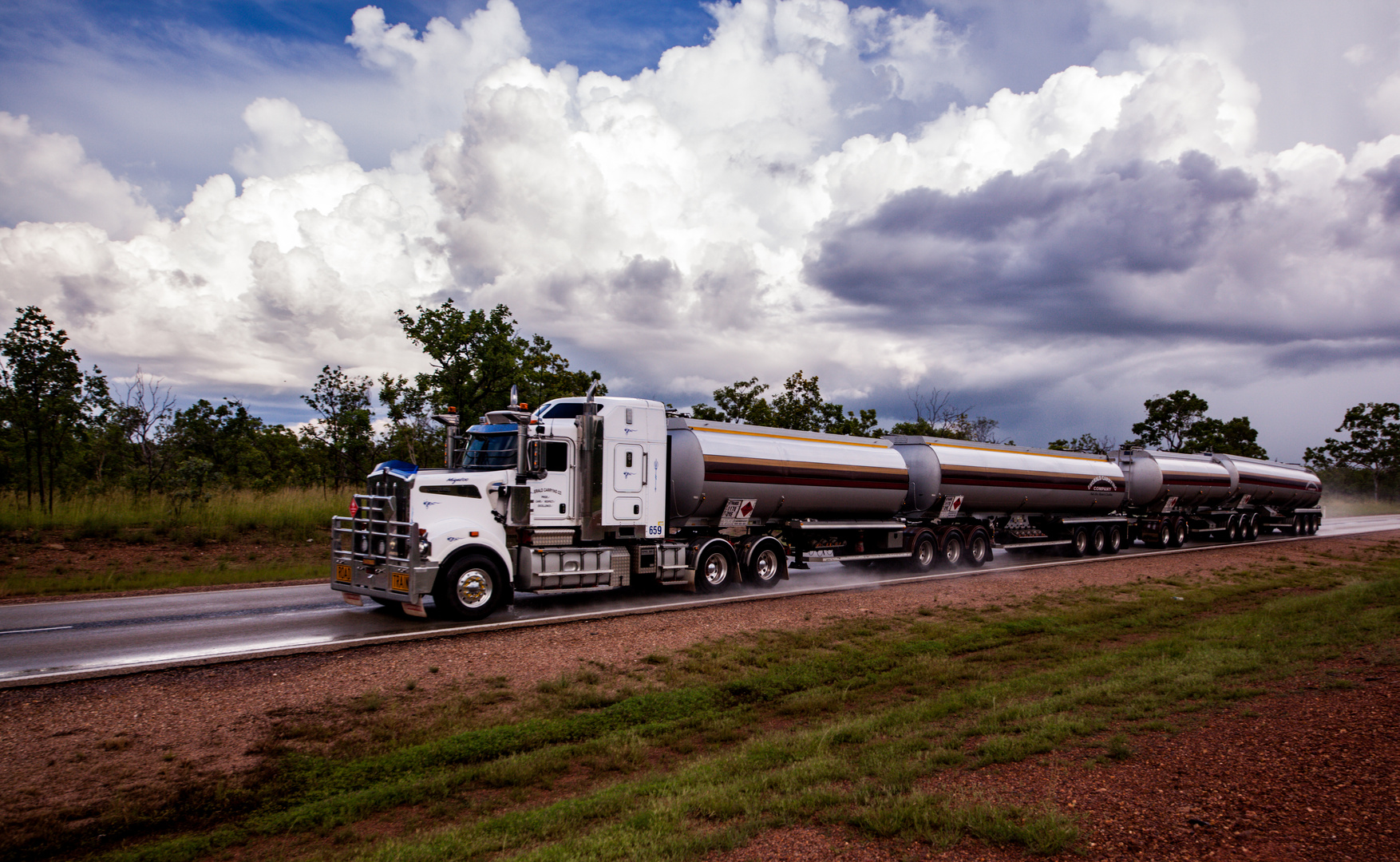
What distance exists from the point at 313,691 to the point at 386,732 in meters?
1.57

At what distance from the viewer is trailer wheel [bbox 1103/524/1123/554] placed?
27516 mm

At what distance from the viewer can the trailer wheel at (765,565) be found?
680 inches

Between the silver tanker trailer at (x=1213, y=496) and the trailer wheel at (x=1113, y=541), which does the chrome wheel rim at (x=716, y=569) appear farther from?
the silver tanker trailer at (x=1213, y=496)

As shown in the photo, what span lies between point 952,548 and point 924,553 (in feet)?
3.84

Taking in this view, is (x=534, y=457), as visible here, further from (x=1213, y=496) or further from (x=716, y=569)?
(x=1213, y=496)

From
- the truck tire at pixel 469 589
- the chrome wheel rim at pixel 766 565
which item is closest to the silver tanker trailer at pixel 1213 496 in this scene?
the chrome wheel rim at pixel 766 565

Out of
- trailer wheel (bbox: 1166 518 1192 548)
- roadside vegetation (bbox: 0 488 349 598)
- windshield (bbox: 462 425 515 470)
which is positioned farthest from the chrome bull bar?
trailer wheel (bbox: 1166 518 1192 548)

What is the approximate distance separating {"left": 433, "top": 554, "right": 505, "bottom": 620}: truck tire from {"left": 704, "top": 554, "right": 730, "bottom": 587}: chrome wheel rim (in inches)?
191

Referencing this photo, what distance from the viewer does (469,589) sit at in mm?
12781

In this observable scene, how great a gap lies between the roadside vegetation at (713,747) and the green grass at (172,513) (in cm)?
1769

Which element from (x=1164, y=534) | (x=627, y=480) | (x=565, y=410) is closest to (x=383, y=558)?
(x=565, y=410)

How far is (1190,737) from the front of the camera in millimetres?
6117

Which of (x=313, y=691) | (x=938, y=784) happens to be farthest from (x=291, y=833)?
(x=938, y=784)

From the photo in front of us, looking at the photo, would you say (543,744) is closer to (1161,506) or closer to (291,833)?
(291,833)
